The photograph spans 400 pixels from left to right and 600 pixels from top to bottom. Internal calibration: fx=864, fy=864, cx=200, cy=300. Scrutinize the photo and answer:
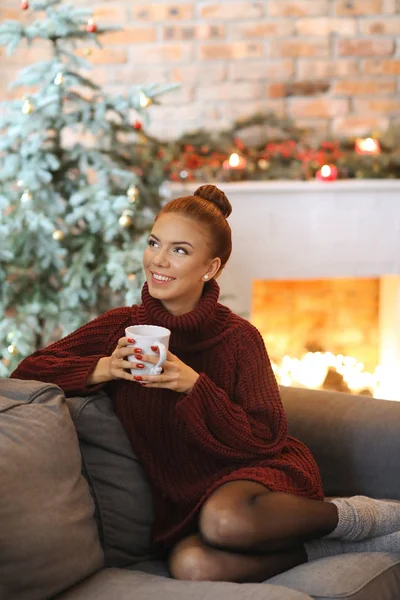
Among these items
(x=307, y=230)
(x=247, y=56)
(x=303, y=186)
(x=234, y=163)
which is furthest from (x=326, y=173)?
(x=247, y=56)

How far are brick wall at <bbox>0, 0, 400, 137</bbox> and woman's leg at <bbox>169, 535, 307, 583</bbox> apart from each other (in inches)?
97.7

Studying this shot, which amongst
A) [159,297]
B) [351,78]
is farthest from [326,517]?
[351,78]

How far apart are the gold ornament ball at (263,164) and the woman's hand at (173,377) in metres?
2.02

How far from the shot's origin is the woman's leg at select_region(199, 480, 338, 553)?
1728 millimetres

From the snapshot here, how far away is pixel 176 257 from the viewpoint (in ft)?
6.25

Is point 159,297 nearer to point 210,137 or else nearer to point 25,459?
point 25,459

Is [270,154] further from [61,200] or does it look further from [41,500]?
[41,500]

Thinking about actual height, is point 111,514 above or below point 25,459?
below

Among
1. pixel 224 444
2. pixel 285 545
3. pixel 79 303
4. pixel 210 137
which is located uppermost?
pixel 210 137

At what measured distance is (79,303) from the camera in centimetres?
315

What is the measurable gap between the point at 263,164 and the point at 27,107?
1162mm

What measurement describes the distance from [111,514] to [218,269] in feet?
1.94

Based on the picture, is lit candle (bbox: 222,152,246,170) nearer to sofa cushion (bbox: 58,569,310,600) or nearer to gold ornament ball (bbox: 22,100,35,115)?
gold ornament ball (bbox: 22,100,35,115)

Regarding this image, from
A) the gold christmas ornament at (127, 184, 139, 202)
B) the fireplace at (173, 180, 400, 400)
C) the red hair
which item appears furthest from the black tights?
the fireplace at (173, 180, 400, 400)
